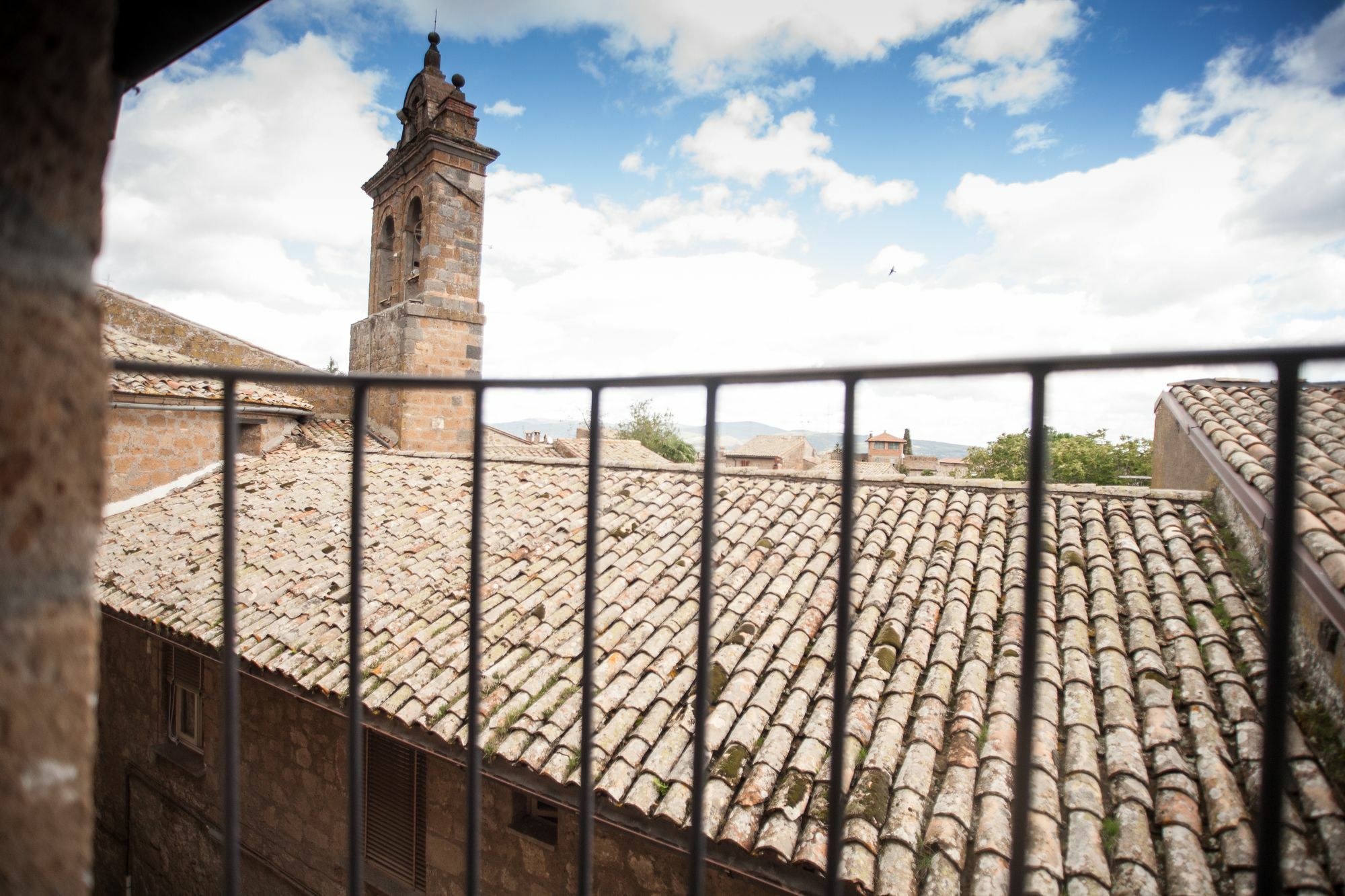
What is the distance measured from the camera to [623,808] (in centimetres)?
351

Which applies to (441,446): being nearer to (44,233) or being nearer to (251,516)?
(251,516)

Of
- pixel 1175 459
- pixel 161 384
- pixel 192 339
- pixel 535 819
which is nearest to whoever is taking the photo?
pixel 535 819

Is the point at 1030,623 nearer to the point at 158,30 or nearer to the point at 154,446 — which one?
the point at 158,30

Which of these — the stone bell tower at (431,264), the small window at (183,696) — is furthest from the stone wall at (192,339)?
the small window at (183,696)

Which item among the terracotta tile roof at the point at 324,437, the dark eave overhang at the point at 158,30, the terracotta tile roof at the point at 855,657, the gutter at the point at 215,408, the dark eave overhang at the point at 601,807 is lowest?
the dark eave overhang at the point at 601,807

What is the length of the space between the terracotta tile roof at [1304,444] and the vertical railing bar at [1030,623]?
2.21 metres

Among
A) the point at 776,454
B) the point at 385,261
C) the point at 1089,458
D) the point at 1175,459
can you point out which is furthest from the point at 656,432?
the point at 1175,459

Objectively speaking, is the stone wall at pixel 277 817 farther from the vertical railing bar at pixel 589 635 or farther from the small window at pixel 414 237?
the small window at pixel 414 237

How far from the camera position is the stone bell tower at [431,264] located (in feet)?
35.0

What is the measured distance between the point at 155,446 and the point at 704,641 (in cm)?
1117

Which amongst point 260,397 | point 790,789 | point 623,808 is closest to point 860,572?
point 790,789

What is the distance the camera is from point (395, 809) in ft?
18.2

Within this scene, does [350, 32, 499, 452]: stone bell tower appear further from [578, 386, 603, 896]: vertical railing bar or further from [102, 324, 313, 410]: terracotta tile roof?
[578, 386, 603, 896]: vertical railing bar

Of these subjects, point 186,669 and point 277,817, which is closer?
point 277,817
